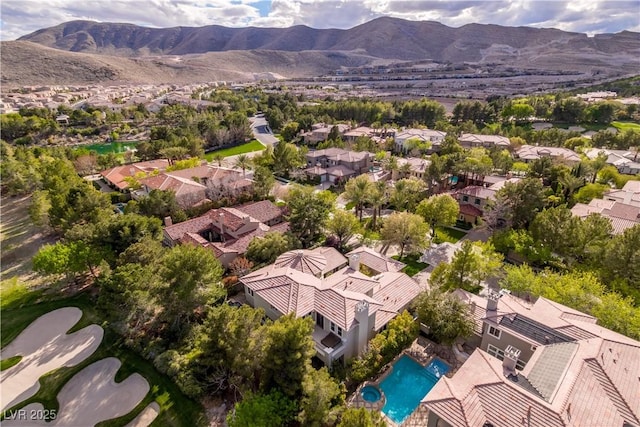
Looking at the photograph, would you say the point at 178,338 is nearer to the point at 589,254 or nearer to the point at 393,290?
the point at 393,290

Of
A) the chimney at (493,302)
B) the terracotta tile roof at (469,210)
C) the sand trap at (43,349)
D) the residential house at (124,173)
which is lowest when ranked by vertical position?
the sand trap at (43,349)

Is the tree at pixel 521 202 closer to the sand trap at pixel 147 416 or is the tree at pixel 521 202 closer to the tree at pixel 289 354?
the tree at pixel 289 354

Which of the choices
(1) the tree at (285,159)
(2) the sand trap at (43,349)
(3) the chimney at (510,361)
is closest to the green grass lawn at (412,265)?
(3) the chimney at (510,361)

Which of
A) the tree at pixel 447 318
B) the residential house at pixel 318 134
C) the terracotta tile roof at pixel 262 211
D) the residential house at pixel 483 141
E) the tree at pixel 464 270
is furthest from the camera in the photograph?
the residential house at pixel 318 134

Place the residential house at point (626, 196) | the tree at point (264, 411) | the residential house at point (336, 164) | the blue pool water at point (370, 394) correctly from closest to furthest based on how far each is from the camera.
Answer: the tree at point (264, 411)
the blue pool water at point (370, 394)
the residential house at point (626, 196)
the residential house at point (336, 164)

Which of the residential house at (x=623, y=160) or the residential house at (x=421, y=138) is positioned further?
the residential house at (x=421, y=138)

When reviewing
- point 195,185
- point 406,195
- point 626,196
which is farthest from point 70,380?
point 626,196

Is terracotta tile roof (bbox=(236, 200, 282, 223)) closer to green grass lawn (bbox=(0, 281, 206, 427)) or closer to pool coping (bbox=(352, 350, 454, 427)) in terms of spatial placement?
green grass lawn (bbox=(0, 281, 206, 427))

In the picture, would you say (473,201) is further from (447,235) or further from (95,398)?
(95,398)
